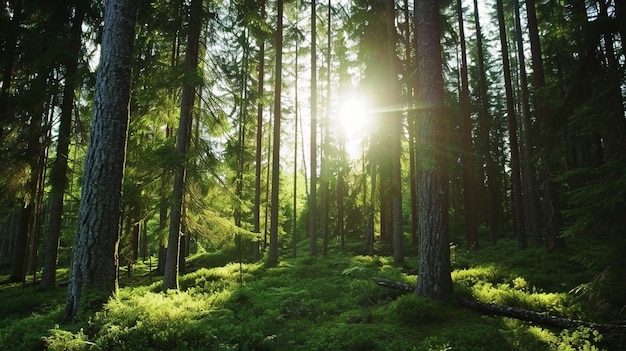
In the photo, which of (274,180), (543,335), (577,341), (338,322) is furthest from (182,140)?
(577,341)

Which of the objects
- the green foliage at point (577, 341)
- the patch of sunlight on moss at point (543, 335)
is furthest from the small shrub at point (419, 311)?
the green foliage at point (577, 341)

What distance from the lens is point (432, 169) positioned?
723cm

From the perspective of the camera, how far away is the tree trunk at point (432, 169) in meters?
7.07

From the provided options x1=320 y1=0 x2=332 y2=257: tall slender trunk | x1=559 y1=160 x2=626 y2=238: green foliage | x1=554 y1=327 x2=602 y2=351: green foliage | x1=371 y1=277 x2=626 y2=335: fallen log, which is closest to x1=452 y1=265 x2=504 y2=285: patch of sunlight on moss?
x1=371 y1=277 x2=626 y2=335: fallen log

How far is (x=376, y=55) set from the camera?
17469 mm

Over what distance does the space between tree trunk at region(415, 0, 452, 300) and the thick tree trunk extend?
19.0ft

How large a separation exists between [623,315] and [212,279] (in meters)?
11.6

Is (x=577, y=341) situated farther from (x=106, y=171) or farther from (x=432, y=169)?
(x=106, y=171)

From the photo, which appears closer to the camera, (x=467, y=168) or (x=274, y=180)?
(x=274, y=180)

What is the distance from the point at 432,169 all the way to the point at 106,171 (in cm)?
609

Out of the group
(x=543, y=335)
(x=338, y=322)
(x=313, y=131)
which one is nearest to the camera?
(x=543, y=335)

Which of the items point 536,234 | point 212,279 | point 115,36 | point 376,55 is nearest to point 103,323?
point 115,36

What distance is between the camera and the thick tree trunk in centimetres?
568

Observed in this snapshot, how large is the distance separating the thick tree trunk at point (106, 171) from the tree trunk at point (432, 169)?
5.79 m
